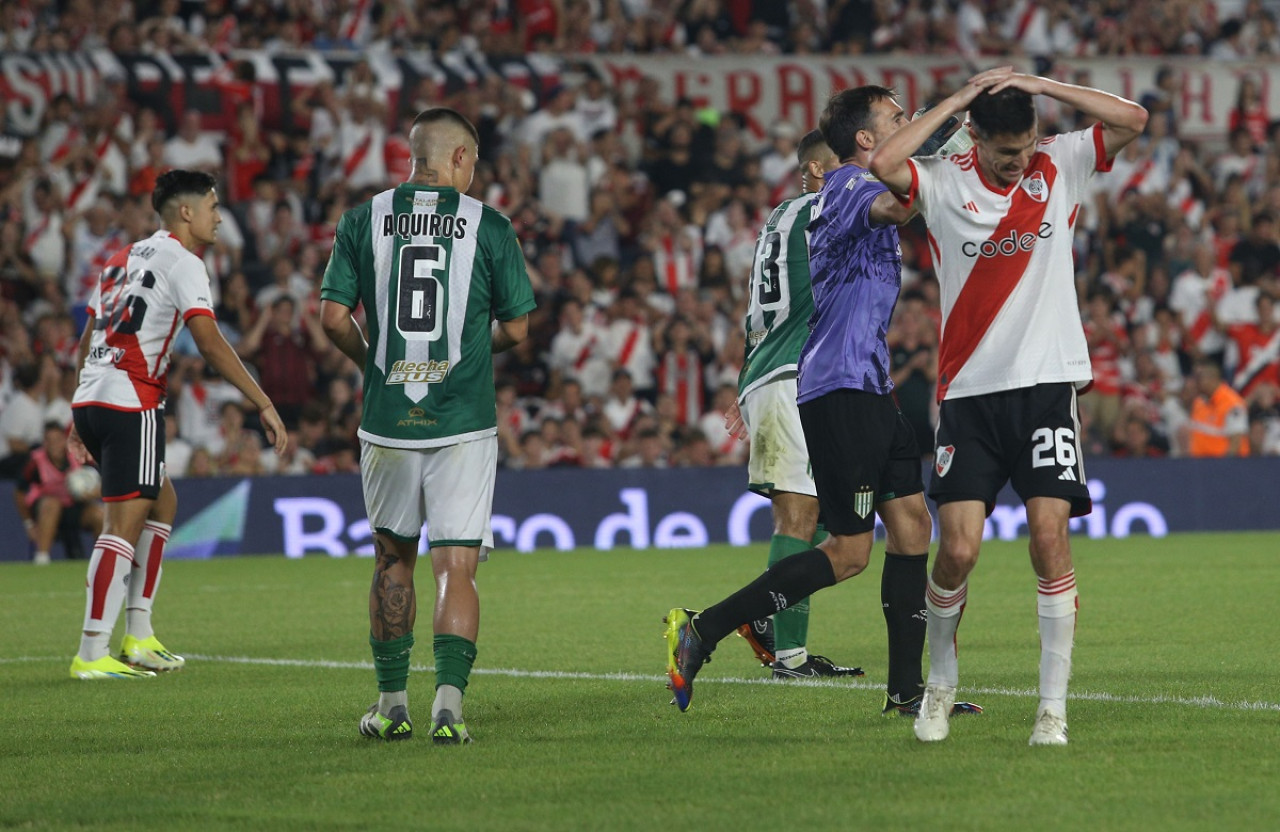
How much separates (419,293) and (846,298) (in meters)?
1.60

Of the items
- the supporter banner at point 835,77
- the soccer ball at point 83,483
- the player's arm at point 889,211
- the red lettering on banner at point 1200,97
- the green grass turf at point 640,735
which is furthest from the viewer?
the red lettering on banner at point 1200,97

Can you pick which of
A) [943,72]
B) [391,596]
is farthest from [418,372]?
[943,72]

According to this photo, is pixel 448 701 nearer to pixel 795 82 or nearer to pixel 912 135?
pixel 912 135

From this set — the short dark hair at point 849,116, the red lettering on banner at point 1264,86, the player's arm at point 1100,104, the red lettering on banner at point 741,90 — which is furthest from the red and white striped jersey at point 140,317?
the red lettering on banner at point 1264,86

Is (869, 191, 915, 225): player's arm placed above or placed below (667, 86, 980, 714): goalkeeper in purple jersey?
above

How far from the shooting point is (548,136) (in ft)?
66.1

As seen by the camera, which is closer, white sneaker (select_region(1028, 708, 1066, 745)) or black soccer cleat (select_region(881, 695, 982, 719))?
white sneaker (select_region(1028, 708, 1066, 745))

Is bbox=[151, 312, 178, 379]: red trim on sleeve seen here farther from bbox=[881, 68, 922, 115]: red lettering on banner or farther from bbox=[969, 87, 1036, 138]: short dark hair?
bbox=[881, 68, 922, 115]: red lettering on banner

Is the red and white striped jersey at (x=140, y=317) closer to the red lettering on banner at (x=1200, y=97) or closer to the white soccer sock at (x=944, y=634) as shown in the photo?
the white soccer sock at (x=944, y=634)

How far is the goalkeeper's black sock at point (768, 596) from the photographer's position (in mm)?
6703

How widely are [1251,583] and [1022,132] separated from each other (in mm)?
7238

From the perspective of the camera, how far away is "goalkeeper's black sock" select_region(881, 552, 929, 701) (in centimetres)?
653

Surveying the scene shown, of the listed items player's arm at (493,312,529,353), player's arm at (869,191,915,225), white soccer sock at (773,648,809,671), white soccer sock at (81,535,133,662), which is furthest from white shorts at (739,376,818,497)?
white soccer sock at (81,535,133,662)

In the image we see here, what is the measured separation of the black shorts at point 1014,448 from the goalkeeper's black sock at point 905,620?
801 millimetres
